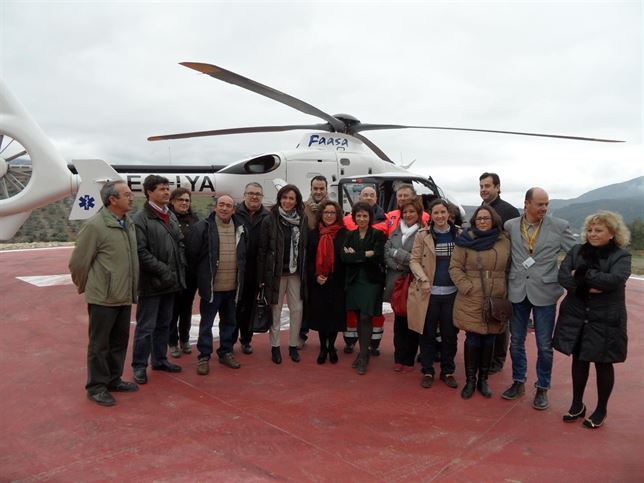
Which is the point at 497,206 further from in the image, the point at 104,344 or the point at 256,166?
the point at 256,166

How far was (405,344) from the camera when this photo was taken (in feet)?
13.9

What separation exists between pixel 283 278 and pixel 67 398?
203 centimetres

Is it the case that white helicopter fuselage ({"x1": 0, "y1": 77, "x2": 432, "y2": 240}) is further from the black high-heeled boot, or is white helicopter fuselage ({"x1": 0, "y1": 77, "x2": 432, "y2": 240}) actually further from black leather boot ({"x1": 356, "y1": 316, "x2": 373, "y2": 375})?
black leather boot ({"x1": 356, "y1": 316, "x2": 373, "y2": 375})

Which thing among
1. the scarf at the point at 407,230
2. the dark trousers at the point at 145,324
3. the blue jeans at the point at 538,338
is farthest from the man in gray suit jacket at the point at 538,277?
the dark trousers at the point at 145,324

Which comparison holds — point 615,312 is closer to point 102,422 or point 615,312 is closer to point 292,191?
point 292,191

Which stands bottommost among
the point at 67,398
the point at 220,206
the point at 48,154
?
the point at 67,398

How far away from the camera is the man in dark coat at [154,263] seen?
3.66 metres

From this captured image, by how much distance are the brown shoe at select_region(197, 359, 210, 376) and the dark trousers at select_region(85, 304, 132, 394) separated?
0.69m

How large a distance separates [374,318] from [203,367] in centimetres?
168

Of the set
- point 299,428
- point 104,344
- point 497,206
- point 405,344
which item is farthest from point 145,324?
point 497,206

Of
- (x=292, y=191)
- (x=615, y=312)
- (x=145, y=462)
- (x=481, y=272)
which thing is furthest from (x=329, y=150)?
(x=145, y=462)

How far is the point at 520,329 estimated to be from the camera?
3.59 m

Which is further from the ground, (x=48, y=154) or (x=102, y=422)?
(x=48, y=154)

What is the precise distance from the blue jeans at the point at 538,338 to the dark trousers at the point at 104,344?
315 cm
